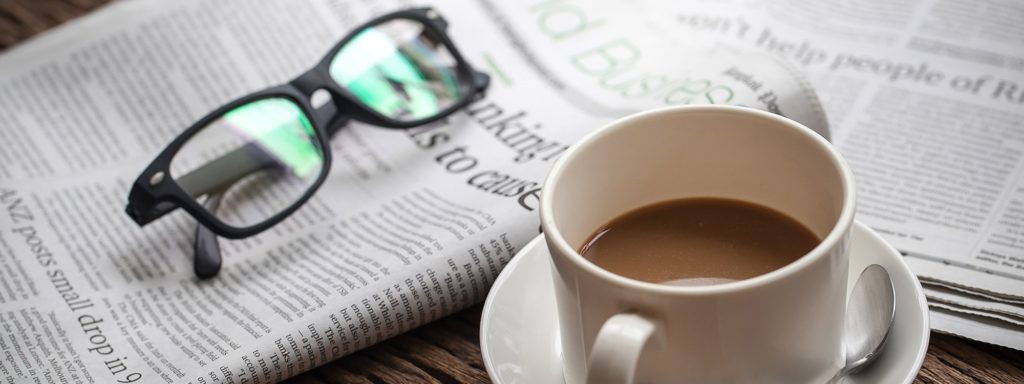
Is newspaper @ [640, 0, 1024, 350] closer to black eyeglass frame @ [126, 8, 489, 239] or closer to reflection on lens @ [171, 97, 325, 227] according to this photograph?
black eyeglass frame @ [126, 8, 489, 239]

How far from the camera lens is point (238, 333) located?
508mm

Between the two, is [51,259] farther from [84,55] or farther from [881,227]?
[881,227]

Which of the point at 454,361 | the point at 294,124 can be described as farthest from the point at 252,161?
the point at 454,361

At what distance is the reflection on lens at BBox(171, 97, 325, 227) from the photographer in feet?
2.07

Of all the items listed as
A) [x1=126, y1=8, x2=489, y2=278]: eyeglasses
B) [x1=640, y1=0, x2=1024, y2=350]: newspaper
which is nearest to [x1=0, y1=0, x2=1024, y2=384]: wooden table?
[x1=640, y1=0, x2=1024, y2=350]: newspaper

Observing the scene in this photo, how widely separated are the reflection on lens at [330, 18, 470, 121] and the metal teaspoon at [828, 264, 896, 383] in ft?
1.14

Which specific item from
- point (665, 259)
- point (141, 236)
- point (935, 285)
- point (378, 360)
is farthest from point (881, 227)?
point (141, 236)

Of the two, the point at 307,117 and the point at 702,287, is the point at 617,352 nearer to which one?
the point at 702,287

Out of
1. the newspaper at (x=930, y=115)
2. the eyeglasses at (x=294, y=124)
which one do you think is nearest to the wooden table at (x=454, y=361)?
the newspaper at (x=930, y=115)

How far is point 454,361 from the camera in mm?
498

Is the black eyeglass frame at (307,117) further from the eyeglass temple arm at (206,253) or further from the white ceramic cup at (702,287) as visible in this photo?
the white ceramic cup at (702,287)

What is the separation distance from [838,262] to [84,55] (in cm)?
64

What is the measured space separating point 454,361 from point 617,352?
19 centimetres

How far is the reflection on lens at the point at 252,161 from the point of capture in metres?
0.63
